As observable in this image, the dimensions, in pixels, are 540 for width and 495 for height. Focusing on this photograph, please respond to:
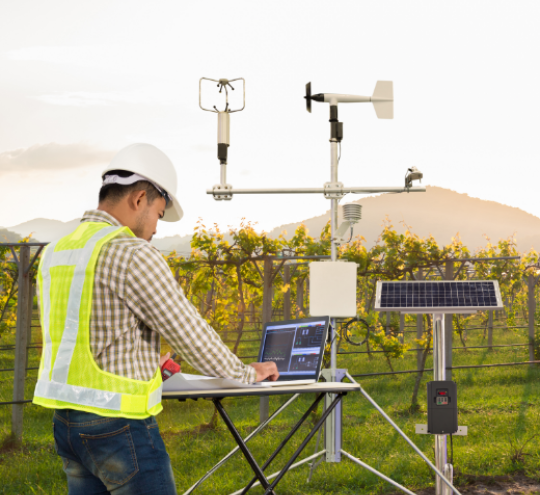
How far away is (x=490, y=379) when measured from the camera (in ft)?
25.7

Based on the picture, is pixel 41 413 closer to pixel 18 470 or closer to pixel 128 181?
pixel 18 470

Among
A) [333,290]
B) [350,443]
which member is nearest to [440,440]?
[333,290]

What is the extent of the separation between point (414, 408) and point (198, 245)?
282cm

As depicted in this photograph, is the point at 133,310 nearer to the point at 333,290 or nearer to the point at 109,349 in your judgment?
the point at 109,349

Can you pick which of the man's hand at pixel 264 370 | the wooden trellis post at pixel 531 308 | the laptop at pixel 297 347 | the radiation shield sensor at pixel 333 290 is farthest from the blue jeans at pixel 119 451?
the wooden trellis post at pixel 531 308

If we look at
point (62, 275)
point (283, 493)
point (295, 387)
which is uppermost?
point (62, 275)

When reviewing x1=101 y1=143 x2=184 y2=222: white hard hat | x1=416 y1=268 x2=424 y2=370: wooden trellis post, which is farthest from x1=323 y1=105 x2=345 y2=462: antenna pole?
x1=416 y1=268 x2=424 y2=370: wooden trellis post

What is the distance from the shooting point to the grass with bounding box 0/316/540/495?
13.9 feet

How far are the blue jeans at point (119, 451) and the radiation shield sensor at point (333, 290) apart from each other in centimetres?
191

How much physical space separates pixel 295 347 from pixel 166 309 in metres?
1.17

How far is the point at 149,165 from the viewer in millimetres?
1793

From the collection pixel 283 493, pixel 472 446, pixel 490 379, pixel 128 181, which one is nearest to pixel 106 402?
pixel 128 181

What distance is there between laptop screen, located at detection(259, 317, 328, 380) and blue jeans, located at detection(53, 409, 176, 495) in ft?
3.19

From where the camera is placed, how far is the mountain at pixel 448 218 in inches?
4402
